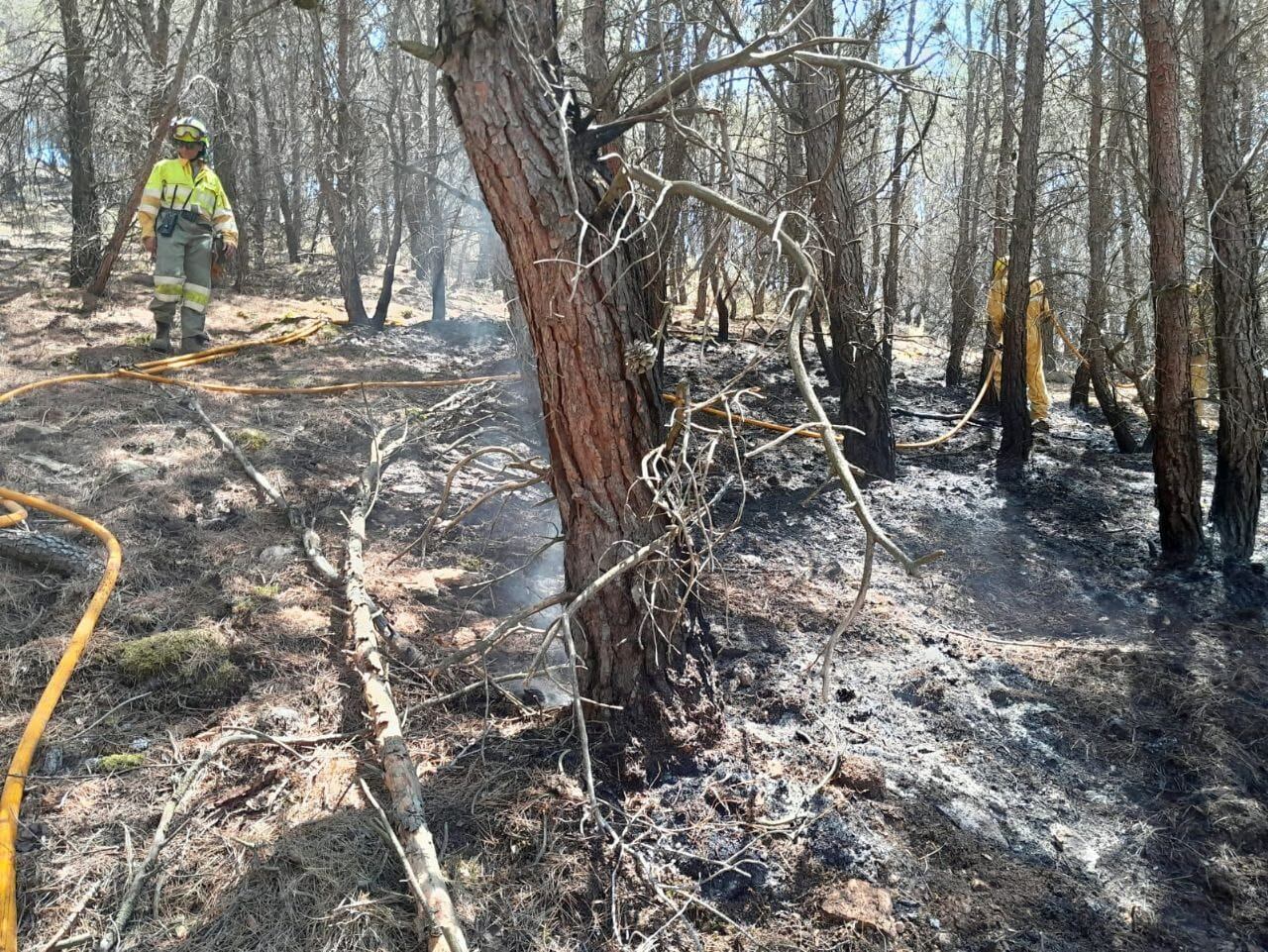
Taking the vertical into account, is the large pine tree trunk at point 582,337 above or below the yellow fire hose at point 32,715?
above

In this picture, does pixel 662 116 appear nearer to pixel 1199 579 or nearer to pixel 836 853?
pixel 836 853

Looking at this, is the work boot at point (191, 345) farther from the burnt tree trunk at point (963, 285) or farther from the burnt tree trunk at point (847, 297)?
the burnt tree trunk at point (963, 285)

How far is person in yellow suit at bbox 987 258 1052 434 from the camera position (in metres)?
8.82

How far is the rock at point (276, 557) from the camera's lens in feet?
14.8

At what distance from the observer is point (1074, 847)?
10.3 feet

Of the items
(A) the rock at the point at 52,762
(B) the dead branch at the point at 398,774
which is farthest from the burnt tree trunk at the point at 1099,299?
(A) the rock at the point at 52,762

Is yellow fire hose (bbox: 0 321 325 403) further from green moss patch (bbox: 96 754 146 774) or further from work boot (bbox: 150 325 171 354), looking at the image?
green moss patch (bbox: 96 754 146 774)

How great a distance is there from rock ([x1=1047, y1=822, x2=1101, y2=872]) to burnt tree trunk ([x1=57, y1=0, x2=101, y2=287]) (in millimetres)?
10045

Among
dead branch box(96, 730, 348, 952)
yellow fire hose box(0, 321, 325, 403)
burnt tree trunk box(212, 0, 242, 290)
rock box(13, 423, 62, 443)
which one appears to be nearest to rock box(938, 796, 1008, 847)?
dead branch box(96, 730, 348, 952)

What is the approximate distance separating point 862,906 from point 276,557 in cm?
328

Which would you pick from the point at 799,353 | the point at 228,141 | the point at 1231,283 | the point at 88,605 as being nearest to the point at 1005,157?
the point at 1231,283

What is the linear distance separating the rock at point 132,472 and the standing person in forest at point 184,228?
286 cm

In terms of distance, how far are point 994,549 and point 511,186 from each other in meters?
4.41

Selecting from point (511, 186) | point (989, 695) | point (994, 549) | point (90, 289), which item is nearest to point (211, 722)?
point (511, 186)
